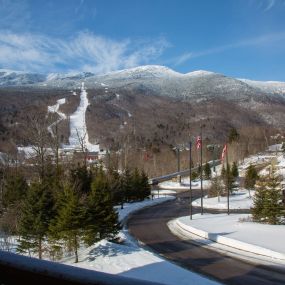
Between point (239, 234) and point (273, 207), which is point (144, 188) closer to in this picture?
point (273, 207)

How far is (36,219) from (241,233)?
13.6m

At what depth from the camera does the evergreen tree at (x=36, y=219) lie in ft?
83.5

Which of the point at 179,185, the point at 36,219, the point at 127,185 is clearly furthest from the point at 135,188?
the point at 36,219

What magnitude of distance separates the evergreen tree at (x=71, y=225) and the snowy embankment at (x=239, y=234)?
29.4 feet

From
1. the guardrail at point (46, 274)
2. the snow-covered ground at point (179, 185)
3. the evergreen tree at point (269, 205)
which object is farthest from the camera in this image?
the snow-covered ground at point (179, 185)

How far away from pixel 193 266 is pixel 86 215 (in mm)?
6884

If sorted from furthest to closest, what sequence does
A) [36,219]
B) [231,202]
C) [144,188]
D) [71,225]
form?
[144,188] < [231,202] < [36,219] < [71,225]

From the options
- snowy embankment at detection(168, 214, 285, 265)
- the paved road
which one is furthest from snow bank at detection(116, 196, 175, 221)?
snowy embankment at detection(168, 214, 285, 265)

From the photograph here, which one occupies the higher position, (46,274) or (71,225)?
(46,274)

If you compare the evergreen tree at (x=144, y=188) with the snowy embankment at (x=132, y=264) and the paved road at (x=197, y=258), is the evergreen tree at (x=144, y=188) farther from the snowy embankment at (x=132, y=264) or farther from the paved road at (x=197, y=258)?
the snowy embankment at (x=132, y=264)

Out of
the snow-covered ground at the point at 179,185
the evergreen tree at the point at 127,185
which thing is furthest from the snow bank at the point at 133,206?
the snow-covered ground at the point at 179,185

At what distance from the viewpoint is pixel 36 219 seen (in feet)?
86.5

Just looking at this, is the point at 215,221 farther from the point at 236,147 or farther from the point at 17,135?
the point at 17,135

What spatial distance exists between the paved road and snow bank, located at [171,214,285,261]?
5.57ft
